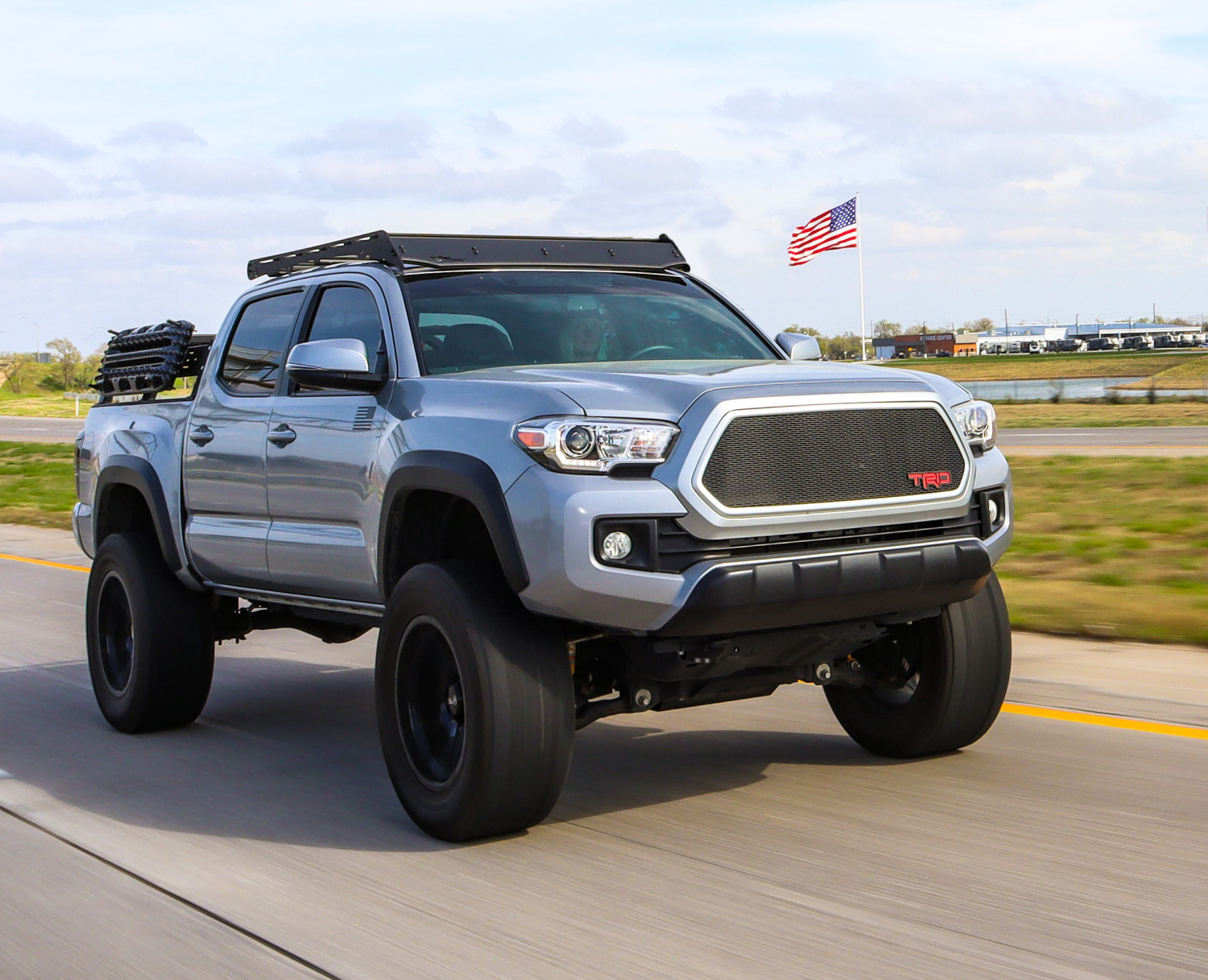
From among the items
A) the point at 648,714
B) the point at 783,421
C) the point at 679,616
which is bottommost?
the point at 648,714

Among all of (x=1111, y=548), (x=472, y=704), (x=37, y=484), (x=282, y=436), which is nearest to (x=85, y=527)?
(x=282, y=436)

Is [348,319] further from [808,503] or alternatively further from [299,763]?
[808,503]

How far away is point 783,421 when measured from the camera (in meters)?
4.83

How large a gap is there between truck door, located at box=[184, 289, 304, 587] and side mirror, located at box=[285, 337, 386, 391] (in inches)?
37.4

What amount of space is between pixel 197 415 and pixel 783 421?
3325 mm

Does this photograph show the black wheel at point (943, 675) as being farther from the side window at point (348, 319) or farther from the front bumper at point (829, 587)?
the side window at point (348, 319)

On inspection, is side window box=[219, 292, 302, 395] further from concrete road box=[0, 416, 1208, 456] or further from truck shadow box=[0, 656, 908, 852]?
concrete road box=[0, 416, 1208, 456]

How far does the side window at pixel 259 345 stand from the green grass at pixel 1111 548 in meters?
4.82

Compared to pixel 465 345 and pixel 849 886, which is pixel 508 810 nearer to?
pixel 849 886

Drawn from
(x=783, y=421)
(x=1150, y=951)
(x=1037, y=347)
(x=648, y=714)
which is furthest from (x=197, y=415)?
(x=1037, y=347)

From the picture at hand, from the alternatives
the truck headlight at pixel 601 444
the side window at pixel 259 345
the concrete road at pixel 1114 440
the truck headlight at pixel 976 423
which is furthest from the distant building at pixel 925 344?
the truck headlight at pixel 601 444

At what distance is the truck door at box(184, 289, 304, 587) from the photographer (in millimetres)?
6473

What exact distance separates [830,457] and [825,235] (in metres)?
33.8

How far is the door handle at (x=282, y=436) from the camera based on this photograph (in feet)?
20.2
